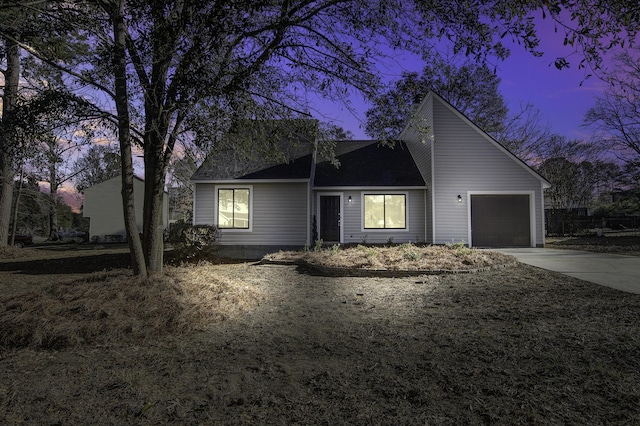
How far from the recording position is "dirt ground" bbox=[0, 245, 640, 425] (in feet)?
8.00

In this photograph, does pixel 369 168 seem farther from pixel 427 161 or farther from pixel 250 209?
pixel 250 209

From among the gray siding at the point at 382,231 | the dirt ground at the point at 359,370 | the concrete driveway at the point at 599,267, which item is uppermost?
the gray siding at the point at 382,231

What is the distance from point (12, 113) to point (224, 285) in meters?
4.39

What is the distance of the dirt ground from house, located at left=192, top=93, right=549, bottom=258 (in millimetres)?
8713

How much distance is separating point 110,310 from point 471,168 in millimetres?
13325

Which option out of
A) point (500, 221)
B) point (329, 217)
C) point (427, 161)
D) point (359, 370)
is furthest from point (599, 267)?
point (329, 217)

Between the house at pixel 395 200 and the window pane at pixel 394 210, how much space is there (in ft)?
0.13

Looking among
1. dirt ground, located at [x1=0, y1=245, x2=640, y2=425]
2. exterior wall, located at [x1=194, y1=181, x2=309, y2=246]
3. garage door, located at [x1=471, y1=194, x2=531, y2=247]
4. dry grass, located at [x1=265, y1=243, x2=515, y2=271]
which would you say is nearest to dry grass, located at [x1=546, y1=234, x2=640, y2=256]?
garage door, located at [x1=471, y1=194, x2=531, y2=247]

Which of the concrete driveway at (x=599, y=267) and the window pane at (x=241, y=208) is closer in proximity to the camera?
the concrete driveway at (x=599, y=267)

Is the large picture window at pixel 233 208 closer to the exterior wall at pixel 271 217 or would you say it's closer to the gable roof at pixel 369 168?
the exterior wall at pixel 271 217

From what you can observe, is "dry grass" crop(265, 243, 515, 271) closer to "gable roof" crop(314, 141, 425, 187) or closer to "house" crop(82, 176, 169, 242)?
"gable roof" crop(314, 141, 425, 187)

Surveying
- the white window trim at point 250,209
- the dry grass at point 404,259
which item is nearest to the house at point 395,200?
the white window trim at point 250,209

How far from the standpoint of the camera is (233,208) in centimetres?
1443

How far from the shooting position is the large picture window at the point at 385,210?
1492 centimetres
